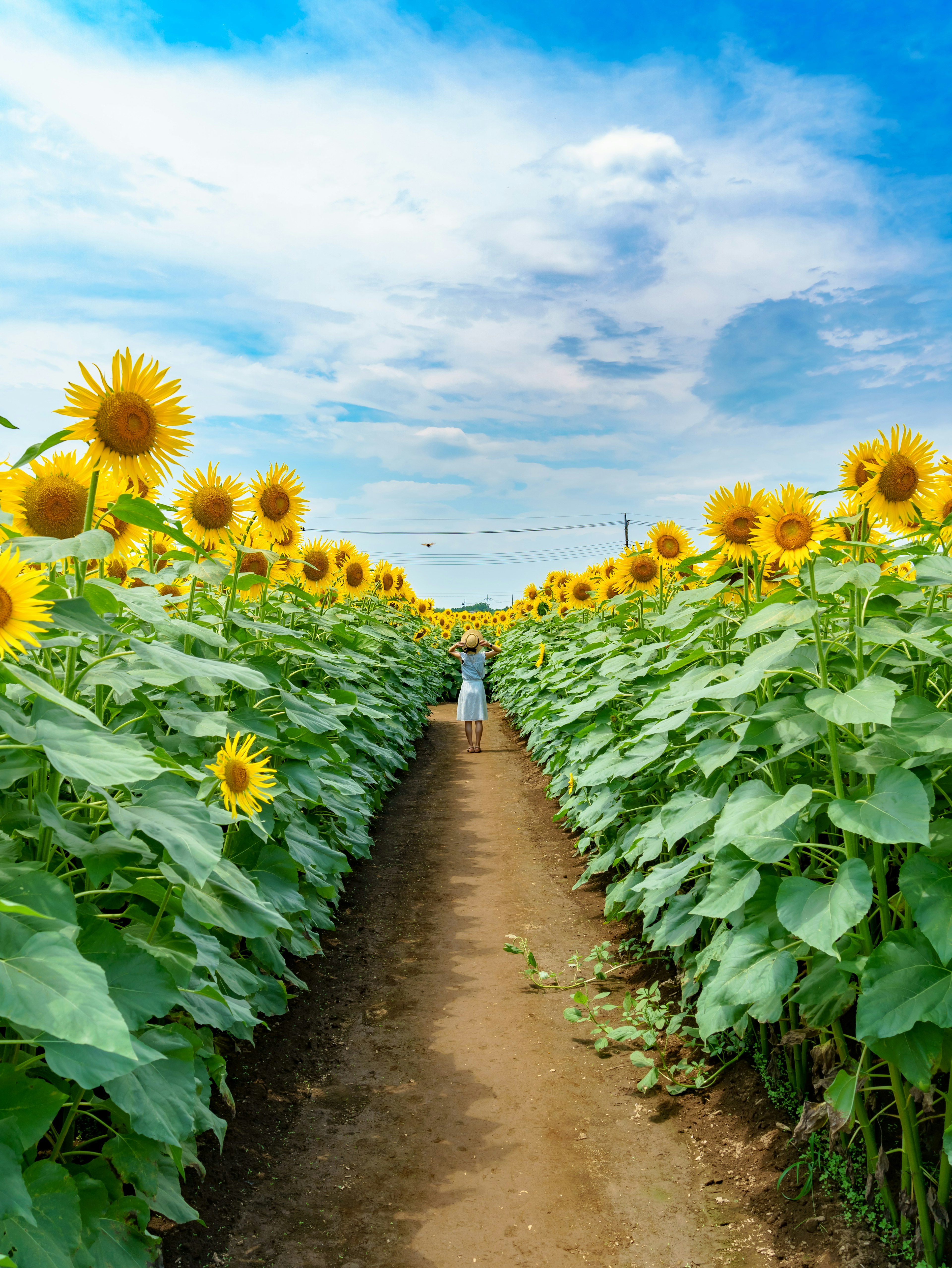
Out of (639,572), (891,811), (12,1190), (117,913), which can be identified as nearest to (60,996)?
(12,1190)

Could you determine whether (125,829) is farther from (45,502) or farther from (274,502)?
(274,502)

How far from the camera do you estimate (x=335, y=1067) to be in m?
4.62

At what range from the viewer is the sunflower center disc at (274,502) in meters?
5.26

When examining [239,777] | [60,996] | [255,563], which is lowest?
[60,996]

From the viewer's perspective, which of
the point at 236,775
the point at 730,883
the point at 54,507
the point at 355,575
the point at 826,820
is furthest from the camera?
the point at 355,575

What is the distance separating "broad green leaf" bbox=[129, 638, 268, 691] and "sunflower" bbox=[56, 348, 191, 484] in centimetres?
70

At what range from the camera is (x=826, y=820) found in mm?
3443

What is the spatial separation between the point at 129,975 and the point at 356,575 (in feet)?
24.1

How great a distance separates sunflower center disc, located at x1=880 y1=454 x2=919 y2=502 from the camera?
3641 mm

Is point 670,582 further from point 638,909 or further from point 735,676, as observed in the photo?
point 735,676

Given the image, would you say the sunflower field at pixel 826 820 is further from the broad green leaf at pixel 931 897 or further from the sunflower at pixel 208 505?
the sunflower at pixel 208 505

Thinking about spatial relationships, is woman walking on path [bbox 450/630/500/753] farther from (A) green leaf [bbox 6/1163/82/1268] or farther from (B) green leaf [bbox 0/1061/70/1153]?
(B) green leaf [bbox 0/1061/70/1153]

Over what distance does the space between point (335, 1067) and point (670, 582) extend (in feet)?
14.0

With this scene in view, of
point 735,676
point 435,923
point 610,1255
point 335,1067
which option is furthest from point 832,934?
point 435,923
